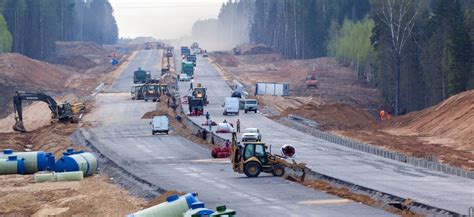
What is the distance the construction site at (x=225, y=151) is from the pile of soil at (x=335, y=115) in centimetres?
22

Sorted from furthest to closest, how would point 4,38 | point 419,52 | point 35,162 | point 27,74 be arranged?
point 4,38 < point 27,74 < point 419,52 < point 35,162

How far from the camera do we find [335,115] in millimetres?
100062

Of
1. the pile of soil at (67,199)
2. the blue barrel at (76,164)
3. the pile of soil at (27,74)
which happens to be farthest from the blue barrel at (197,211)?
the pile of soil at (27,74)

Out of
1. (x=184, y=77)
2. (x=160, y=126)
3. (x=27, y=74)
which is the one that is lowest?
(x=160, y=126)

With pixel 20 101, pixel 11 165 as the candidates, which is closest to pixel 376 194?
pixel 11 165

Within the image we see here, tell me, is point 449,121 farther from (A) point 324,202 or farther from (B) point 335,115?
(A) point 324,202

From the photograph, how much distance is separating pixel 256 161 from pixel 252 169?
491mm

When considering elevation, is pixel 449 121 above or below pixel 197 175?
above

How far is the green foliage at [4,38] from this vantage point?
157m

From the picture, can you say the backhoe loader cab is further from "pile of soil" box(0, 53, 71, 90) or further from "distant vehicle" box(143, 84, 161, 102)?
"pile of soil" box(0, 53, 71, 90)

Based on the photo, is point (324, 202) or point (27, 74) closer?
point (324, 202)

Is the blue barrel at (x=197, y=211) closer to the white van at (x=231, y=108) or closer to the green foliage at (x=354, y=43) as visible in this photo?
the white van at (x=231, y=108)

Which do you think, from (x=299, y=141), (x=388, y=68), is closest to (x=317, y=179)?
(x=299, y=141)

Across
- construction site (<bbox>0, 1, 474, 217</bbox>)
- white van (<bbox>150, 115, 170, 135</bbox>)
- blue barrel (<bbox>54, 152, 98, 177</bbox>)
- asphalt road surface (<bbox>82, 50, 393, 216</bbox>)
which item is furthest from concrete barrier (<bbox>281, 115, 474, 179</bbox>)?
blue barrel (<bbox>54, 152, 98, 177</bbox>)
